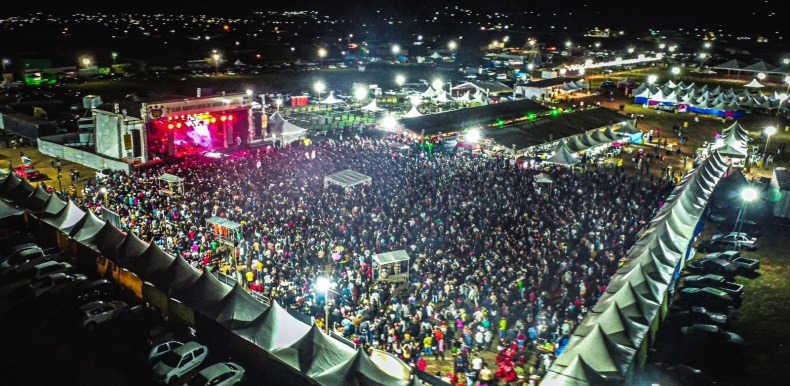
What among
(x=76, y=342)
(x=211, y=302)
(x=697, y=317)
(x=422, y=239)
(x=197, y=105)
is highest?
(x=197, y=105)

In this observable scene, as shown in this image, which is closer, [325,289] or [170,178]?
[325,289]

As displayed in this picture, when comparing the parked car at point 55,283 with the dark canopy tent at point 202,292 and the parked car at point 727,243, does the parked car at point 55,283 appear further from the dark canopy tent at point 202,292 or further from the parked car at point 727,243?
the parked car at point 727,243

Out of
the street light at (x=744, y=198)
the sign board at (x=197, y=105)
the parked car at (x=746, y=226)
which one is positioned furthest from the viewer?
the sign board at (x=197, y=105)

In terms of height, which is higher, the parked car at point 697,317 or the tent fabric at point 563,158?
the tent fabric at point 563,158

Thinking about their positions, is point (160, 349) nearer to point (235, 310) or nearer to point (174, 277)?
point (235, 310)

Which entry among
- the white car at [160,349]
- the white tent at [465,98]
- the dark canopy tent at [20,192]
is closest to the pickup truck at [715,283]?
the white car at [160,349]

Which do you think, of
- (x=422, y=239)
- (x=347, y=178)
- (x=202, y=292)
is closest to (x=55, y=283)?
(x=202, y=292)
